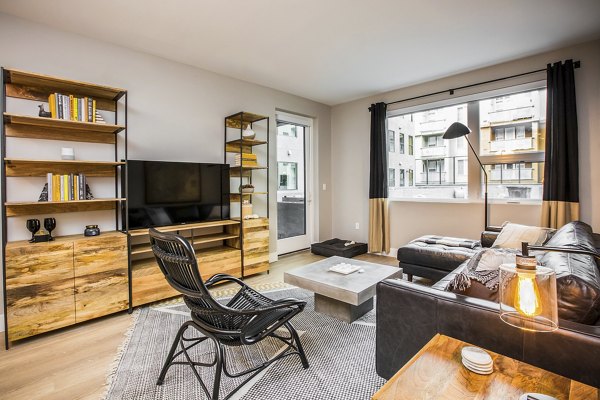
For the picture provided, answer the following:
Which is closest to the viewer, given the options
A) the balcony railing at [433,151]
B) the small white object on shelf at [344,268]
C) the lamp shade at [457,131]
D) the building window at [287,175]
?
the small white object on shelf at [344,268]

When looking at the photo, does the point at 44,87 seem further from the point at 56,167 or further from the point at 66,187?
the point at 66,187

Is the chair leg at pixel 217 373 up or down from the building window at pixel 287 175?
down

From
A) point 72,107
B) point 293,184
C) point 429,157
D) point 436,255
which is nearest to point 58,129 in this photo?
point 72,107

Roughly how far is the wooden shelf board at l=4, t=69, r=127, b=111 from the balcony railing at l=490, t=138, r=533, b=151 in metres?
4.37

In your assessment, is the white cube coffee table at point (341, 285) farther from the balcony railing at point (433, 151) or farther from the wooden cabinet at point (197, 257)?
the balcony railing at point (433, 151)

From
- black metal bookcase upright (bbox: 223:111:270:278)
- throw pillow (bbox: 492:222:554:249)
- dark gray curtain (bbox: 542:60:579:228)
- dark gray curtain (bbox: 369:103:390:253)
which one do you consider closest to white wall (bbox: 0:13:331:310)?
black metal bookcase upright (bbox: 223:111:270:278)

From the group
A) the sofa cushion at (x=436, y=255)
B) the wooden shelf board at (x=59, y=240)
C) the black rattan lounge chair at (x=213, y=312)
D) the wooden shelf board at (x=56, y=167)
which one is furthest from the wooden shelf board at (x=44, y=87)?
the sofa cushion at (x=436, y=255)

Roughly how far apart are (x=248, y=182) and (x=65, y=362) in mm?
2709

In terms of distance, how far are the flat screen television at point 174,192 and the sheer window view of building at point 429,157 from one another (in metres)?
2.85

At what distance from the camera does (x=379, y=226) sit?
4781mm

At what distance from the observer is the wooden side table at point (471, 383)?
2.83 feet

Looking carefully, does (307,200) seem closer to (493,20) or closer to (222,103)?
(222,103)

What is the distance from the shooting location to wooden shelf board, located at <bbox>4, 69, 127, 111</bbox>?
2.35m

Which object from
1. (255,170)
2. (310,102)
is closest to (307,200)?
(255,170)
